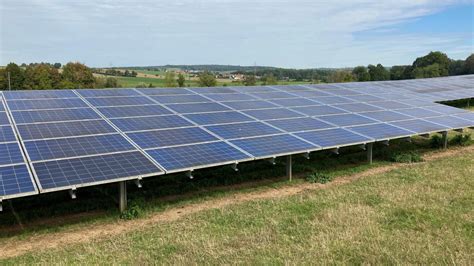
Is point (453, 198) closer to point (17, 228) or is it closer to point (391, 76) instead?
point (17, 228)

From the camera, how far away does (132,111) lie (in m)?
19.4

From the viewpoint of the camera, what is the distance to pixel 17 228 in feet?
40.4

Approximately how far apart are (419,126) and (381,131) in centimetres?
318

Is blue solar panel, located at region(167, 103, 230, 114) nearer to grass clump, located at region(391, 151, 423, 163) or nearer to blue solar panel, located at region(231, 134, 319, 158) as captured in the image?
blue solar panel, located at region(231, 134, 319, 158)

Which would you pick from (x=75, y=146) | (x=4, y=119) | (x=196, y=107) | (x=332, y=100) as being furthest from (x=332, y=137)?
(x=4, y=119)

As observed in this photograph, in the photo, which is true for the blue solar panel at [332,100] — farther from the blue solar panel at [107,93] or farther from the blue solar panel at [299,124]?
the blue solar panel at [107,93]

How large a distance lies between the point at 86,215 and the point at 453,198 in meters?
13.2

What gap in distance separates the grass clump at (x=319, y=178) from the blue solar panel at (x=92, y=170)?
758 cm

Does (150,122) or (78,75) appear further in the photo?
(78,75)

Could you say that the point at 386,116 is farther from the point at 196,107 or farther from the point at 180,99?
the point at 180,99

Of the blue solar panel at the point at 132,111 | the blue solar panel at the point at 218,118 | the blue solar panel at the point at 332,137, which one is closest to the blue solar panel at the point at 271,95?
the blue solar panel at the point at 218,118

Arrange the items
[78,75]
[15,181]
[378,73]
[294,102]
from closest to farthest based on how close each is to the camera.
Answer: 1. [15,181]
2. [294,102]
3. [78,75]
4. [378,73]

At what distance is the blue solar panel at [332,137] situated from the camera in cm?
1759

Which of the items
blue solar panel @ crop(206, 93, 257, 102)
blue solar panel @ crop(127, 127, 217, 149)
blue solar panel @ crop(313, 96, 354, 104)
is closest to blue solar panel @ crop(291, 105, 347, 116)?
blue solar panel @ crop(313, 96, 354, 104)
